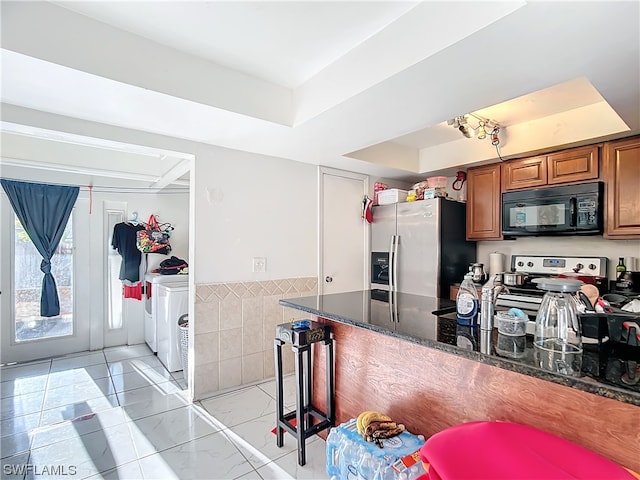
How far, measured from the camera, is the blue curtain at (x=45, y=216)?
11.9ft

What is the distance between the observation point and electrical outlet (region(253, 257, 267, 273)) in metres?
3.05

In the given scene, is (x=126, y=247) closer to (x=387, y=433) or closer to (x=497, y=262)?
(x=387, y=433)

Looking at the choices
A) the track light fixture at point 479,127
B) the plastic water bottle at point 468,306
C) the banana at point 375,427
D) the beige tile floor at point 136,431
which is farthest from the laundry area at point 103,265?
the plastic water bottle at point 468,306

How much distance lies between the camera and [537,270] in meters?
3.12

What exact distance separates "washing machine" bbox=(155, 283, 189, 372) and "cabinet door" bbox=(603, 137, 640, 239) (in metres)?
3.84

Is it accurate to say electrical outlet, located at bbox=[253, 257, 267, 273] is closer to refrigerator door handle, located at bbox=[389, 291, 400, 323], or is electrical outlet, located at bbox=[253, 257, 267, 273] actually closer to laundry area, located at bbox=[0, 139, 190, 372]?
laundry area, located at bbox=[0, 139, 190, 372]

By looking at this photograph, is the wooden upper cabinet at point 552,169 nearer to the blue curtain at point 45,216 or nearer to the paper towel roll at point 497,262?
the paper towel roll at point 497,262

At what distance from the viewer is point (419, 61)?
1501 millimetres

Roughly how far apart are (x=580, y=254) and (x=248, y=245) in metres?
2.96

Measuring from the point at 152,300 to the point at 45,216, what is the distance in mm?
1515

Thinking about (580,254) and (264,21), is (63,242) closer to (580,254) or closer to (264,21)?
(264,21)

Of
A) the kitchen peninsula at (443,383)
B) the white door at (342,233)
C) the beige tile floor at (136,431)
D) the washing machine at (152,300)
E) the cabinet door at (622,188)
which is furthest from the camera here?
the washing machine at (152,300)

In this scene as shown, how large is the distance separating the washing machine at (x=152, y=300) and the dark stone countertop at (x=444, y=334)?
2.18 meters

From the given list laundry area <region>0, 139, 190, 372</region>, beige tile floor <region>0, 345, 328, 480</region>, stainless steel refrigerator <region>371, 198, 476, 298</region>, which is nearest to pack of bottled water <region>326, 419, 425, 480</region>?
beige tile floor <region>0, 345, 328, 480</region>
